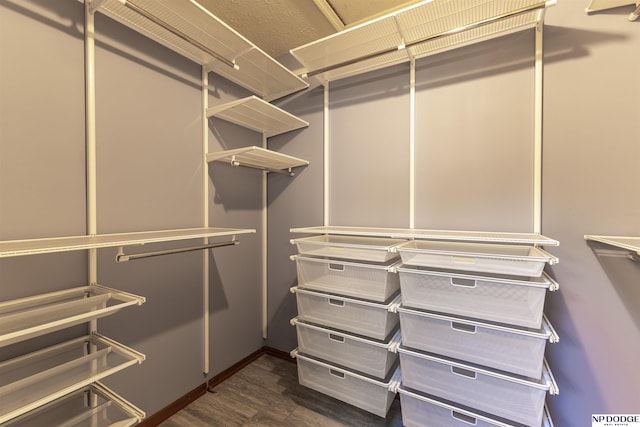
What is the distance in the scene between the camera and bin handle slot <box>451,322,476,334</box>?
1.25m

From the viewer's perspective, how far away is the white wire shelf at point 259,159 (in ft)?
5.41

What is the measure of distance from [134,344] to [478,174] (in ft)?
7.19

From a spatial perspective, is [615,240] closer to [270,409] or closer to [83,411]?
[270,409]

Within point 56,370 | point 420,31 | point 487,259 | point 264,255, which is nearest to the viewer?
point 56,370

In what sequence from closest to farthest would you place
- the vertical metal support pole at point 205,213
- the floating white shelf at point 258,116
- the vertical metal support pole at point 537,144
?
the vertical metal support pole at point 537,144, the floating white shelf at point 258,116, the vertical metal support pole at point 205,213

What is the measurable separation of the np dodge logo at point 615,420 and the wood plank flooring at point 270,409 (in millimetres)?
960

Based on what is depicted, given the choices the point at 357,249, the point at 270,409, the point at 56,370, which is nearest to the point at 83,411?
the point at 56,370

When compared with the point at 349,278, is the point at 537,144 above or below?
above

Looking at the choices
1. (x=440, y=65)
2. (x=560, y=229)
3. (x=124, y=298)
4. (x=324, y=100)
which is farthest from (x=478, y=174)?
(x=124, y=298)

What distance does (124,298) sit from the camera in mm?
1168

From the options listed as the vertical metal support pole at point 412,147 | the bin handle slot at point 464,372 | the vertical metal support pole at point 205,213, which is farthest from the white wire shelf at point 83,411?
the vertical metal support pole at point 412,147

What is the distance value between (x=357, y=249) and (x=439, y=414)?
36.4 inches

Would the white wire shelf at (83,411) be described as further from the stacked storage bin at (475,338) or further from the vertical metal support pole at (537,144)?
the vertical metal support pole at (537,144)

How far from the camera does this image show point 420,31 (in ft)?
4.98
